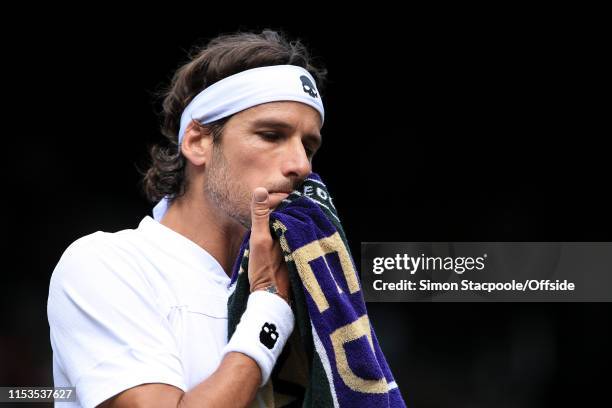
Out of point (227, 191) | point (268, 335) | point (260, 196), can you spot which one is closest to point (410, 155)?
point (227, 191)

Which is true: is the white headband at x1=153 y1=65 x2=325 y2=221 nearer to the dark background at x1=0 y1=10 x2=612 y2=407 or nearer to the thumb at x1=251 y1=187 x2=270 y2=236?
the thumb at x1=251 y1=187 x2=270 y2=236

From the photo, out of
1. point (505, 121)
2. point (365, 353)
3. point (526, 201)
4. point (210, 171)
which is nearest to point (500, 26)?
point (505, 121)

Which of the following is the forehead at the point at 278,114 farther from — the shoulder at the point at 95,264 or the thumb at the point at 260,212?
the shoulder at the point at 95,264

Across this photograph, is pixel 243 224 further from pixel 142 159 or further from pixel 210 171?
pixel 142 159

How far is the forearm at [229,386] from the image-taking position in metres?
1.15

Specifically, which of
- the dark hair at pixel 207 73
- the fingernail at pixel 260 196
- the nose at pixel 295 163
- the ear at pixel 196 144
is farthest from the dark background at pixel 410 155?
the fingernail at pixel 260 196

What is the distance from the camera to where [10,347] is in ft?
12.5

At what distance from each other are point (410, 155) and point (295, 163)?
282 centimetres

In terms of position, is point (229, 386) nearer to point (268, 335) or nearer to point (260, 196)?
point (268, 335)

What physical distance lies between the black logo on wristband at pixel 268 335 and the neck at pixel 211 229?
0.29 meters

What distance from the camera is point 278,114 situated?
1.43 meters

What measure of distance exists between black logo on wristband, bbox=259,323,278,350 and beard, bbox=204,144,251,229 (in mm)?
265

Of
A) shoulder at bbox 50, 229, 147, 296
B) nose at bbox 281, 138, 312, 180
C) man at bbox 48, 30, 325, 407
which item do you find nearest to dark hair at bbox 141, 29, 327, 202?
man at bbox 48, 30, 325, 407

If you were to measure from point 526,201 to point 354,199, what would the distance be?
873 millimetres
